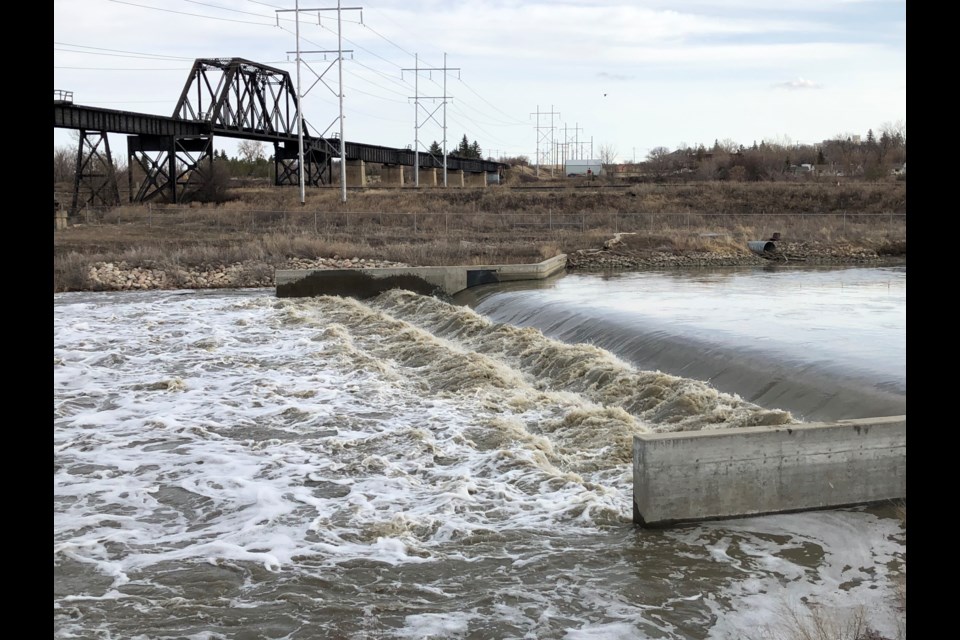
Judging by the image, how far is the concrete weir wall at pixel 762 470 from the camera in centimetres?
780

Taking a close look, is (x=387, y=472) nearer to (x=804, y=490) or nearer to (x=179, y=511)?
(x=179, y=511)

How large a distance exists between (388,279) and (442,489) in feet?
60.6

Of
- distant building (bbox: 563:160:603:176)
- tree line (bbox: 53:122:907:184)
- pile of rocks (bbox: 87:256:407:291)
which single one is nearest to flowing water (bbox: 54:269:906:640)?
pile of rocks (bbox: 87:256:407:291)

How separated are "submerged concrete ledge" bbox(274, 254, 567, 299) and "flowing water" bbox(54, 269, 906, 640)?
755cm

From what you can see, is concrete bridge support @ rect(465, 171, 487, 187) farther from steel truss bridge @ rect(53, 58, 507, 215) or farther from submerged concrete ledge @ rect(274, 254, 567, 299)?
submerged concrete ledge @ rect(274, 254, 567, 299)

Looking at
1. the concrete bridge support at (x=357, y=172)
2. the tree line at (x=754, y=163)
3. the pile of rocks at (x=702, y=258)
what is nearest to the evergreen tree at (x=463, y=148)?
the tree line at (x=754, y=163)

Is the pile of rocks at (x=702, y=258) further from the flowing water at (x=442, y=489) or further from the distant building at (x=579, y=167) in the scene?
the distant building at (x=579, y=167)

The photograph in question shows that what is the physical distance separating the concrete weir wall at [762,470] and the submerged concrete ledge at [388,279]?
1970 centimetres

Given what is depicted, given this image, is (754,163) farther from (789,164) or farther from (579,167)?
(579,167)

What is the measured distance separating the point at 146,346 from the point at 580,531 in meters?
14.2

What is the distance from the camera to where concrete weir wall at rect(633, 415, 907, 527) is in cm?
780

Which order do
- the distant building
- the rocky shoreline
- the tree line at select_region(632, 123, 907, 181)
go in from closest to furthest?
1. the rocky shoreline
2. the tree line at select_region(632, 123, 907, 181)
3. the distant building

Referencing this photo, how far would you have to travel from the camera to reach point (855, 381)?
11398mm
